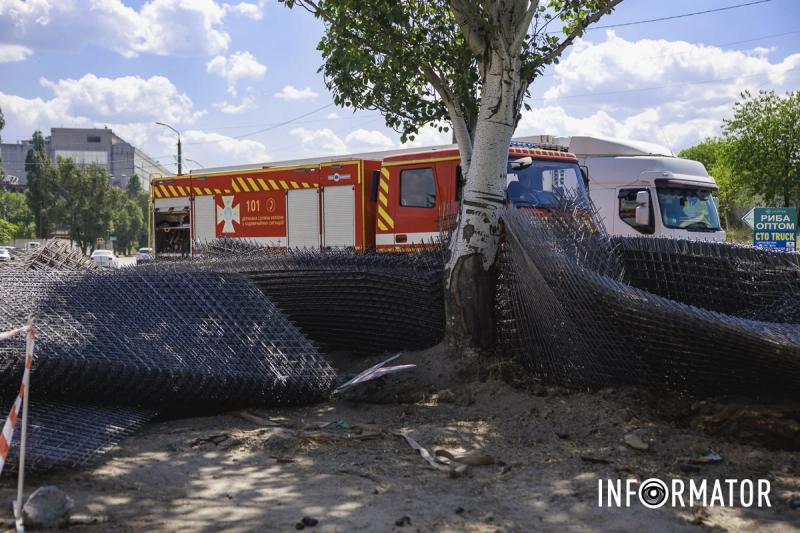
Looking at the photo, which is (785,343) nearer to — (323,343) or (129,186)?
(323,343)

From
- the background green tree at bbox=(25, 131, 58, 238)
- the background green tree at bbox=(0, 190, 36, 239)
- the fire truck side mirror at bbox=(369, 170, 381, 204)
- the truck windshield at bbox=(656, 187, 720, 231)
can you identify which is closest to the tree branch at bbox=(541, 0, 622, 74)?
the fire truck side mirror at bbox=(369, 170, 381, 204)

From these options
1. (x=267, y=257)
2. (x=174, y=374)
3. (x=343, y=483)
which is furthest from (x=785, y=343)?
(x=267, y=257)

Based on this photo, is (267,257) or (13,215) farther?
(13,215)

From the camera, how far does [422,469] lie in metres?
5.15

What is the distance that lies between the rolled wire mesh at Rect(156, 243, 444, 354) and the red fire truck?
805mm

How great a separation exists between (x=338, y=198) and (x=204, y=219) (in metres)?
4.49

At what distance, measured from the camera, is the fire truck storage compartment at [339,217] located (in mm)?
14027

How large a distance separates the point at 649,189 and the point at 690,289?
9049 mm

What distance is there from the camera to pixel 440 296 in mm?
8266

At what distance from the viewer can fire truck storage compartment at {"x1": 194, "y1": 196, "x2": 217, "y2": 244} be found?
1706cm

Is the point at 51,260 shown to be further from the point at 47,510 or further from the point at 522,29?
the point at 522,29

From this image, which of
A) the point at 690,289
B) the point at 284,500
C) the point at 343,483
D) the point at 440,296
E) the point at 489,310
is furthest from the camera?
the point at 440,296

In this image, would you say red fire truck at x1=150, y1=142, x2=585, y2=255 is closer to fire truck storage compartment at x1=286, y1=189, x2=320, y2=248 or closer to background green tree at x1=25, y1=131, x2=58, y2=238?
fire truck storage compartment at x1=286, y1=189, x2=320, y2=248

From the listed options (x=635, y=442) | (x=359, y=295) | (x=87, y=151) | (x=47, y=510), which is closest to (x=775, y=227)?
(x=359, y=295)
